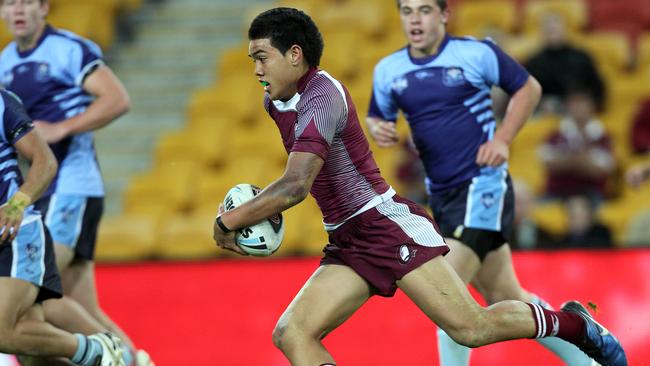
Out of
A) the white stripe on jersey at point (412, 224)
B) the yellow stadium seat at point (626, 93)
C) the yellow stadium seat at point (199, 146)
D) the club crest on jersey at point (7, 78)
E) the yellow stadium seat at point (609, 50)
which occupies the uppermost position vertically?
the club crest on jersey at point (7, 78)

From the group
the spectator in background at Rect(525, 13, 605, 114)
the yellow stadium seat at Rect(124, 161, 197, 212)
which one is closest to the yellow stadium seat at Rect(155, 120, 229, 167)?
the yellow stadium seat at Rect(124, 161, 197, 212)

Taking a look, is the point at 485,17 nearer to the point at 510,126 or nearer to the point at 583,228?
the point at 583,228

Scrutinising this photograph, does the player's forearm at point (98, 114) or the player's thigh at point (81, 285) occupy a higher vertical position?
the player's forearm at point (98, 114)

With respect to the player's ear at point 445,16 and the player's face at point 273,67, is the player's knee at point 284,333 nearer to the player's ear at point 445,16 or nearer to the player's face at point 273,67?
the player's face at point 273,67

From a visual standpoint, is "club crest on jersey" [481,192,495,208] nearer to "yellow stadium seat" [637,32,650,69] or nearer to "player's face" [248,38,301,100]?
"player's face" [248,38,301,100]

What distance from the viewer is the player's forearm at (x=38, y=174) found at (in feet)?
17.4

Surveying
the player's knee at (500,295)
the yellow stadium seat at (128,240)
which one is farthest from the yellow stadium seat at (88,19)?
the player's knee at (500,295)

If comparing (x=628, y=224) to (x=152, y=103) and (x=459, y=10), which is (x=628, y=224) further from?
(x=152, y=103)

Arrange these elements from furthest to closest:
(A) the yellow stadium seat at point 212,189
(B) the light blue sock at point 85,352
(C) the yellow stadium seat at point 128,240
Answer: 1. (A) the yellow stadium seat at point 212,189
2. (C) the yellow stadium seat at point 128,240
3. (B) the light blue sock at point 85,352

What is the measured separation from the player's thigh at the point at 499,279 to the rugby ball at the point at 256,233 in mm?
1596

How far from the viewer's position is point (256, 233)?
4.75 meters

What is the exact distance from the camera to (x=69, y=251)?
630cm

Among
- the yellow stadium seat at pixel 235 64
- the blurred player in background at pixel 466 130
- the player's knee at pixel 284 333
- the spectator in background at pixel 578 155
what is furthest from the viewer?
the yellow stadium seat at pixel 235 64

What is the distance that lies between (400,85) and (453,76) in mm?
289
